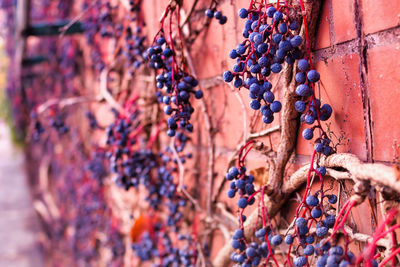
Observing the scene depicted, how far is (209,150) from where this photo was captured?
1038 millimetres

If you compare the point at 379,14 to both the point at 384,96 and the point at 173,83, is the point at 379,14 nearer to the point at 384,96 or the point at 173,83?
the point at 384,96

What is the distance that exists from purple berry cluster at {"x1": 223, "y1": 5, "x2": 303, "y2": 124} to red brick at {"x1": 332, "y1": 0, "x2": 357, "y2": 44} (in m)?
0.06

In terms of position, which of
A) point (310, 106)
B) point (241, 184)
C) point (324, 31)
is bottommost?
point (241, 184)

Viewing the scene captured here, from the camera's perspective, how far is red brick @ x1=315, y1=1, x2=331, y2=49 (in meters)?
0.63

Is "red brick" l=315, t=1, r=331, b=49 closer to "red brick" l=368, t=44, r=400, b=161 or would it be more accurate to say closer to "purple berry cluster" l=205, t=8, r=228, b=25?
"red brick" l=368, t=44, r=400, b=161

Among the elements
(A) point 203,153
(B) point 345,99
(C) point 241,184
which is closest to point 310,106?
(B) point 345,99

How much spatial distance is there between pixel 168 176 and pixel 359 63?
0.66 m

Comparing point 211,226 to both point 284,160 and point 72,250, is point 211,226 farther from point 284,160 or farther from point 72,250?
point 72,250

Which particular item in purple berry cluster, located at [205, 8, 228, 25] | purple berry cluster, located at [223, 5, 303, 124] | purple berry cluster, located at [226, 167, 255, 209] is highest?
purple berry cluster, located at [205, 8, 228, 25]

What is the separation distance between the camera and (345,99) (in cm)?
61

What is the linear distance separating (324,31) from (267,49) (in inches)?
5.1

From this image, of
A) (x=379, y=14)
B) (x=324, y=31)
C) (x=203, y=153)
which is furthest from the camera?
(x=203, y=153)

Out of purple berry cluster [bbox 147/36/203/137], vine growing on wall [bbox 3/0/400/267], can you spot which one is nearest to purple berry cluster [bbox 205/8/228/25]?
vine growing on wall [bbox 3/0/400/267]

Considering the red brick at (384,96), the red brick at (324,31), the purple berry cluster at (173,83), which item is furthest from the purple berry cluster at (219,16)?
the red brick at (384,96)
